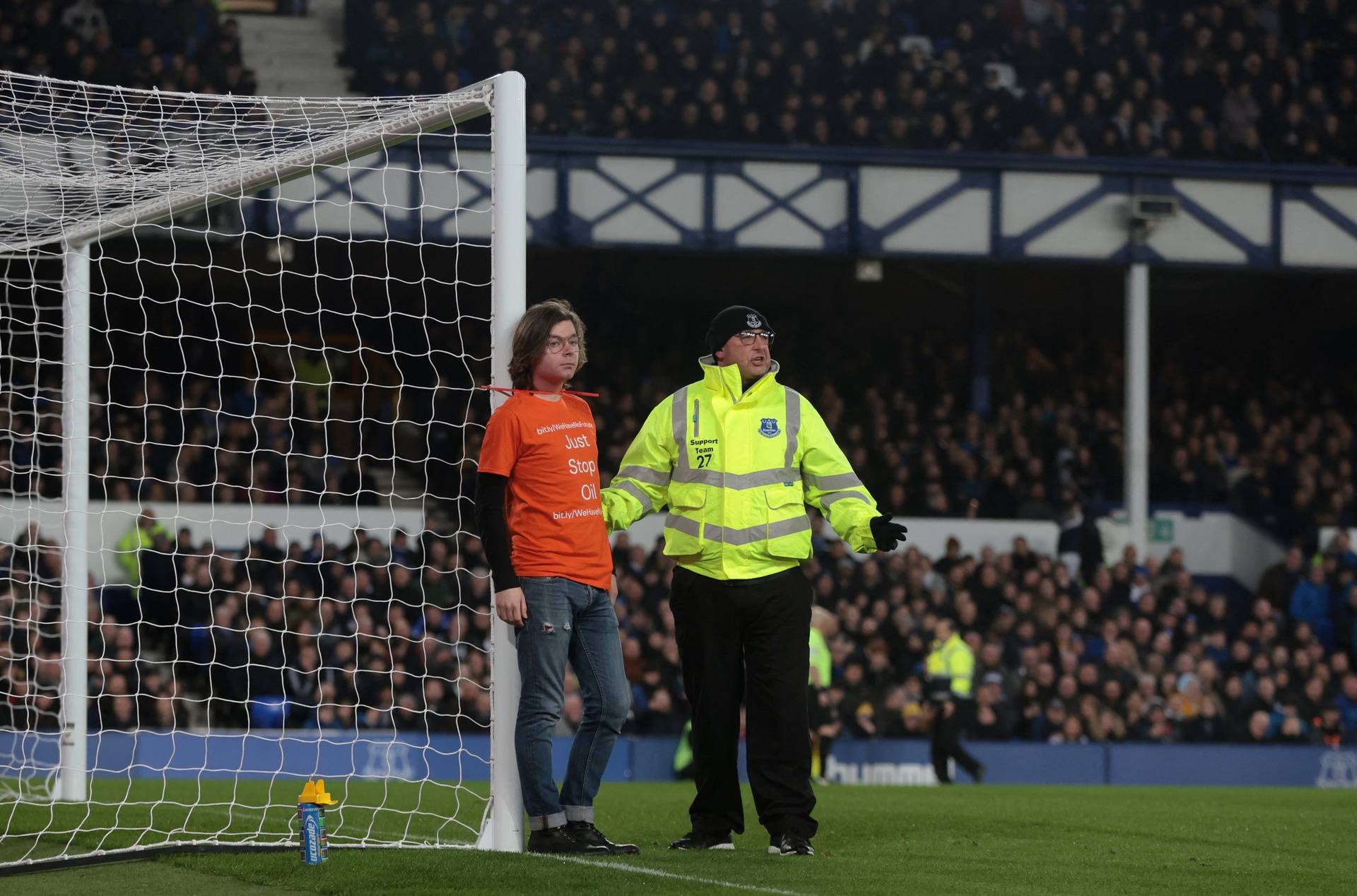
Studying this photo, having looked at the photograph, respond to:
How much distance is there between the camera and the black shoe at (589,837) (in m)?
6.18

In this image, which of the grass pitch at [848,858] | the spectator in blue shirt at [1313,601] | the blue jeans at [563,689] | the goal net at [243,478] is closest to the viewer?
the grass pitch at [848,858]

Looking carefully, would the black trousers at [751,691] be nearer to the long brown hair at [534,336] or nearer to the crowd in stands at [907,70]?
the long brown hair at [534,336]

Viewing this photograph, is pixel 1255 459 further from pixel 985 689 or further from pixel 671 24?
pixel 671 24

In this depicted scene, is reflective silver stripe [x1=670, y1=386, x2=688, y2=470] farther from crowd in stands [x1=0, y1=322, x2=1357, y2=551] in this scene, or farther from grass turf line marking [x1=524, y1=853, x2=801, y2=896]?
crowd in stands [x1=0, y1=322, x2=1357, y2=551]

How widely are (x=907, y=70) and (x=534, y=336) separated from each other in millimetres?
15725

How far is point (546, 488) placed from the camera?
6.13m

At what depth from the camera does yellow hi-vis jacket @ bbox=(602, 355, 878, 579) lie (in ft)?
20.9

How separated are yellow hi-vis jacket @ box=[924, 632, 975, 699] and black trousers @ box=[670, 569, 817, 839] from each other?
358 inches

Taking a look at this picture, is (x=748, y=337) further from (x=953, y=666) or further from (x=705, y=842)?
(x=953, y=666)

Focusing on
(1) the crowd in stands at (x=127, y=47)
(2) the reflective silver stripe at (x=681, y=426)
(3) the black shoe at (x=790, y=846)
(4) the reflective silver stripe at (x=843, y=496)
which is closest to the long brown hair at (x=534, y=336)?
(2) the reflective silver stripe at (x=681, y=426)

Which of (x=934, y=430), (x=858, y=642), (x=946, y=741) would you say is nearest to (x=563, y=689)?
(x=946, y=741)

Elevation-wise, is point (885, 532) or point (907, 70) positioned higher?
point (907, 70)

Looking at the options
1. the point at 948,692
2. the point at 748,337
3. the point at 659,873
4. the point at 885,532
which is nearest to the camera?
the point at 659,873

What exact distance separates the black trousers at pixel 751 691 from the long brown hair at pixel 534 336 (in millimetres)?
951
